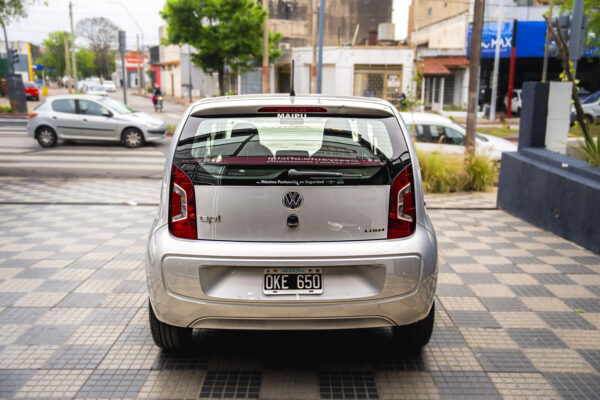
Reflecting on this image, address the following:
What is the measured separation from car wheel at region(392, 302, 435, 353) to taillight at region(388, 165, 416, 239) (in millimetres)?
643

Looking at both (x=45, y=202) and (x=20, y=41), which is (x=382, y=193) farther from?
(x=20, y=41)

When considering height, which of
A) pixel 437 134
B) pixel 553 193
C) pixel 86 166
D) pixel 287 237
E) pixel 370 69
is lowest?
pixel 86 166

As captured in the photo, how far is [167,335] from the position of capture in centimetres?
344

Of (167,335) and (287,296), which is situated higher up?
(287,296)

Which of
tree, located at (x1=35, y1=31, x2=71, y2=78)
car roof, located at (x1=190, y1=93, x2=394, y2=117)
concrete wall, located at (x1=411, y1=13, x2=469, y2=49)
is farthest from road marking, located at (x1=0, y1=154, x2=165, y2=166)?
tree, located at (x1=35, y1=31, x2=71, y2=78)

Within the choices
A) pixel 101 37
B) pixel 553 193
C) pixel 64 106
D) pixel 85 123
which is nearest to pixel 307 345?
pixel 553 193

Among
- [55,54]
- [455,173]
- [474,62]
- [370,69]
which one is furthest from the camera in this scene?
[55,54]

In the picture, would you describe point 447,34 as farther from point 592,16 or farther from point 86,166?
point 86,166

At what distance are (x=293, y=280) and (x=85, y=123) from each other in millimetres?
15181

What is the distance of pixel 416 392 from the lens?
3.13 m

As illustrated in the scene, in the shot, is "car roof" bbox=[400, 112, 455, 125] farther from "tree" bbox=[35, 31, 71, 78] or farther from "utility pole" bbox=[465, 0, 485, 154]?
"tree" bbox=[35, 31, 71, 78]

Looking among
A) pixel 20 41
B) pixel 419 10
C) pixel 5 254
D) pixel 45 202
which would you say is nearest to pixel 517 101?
pixel 419 10

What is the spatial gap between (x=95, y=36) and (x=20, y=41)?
604 inches

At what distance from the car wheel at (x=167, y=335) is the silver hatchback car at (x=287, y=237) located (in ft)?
0.85
